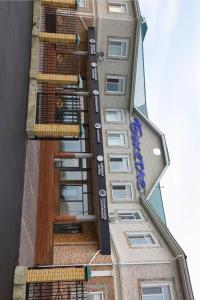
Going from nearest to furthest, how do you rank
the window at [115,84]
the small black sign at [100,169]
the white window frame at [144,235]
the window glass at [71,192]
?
1. the small black sign at [100,169]
2. the white window frame at [144,235]
3. the window glass at [71,192]
4. the window at [115,84]

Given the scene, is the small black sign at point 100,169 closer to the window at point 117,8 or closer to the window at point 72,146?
the window at point 72,146

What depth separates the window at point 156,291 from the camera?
1441cm

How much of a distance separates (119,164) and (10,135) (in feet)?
40.6

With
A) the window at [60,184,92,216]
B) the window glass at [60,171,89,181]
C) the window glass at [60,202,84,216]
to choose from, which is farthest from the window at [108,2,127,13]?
the window glass at [60,202,84,216]

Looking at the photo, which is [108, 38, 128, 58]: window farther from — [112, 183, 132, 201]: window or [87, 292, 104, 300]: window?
[87, 292, 104, 300]: window

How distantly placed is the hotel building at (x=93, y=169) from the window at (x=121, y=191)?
66mm

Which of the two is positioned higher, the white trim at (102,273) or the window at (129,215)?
the window at (129,215)

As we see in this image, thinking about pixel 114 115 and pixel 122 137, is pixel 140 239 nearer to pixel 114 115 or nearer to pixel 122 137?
pixel 122 137

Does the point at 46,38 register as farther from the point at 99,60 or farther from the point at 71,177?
the point at 71,177

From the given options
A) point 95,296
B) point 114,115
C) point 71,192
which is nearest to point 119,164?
point 114,115

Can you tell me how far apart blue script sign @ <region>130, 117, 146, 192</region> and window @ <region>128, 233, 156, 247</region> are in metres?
4.44

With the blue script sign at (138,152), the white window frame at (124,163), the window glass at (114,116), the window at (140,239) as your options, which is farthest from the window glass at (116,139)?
the window at (140,239)

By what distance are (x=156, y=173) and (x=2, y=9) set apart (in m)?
15.1

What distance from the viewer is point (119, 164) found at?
22141 millimetres
